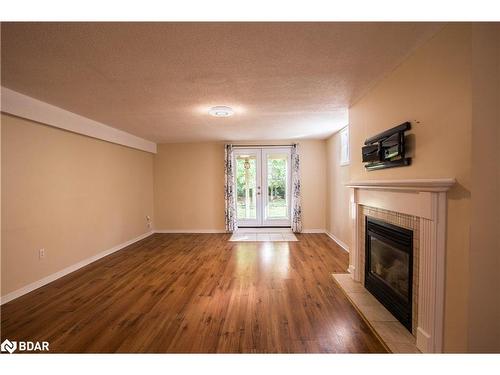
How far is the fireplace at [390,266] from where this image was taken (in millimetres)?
1896

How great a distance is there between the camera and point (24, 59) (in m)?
1.80

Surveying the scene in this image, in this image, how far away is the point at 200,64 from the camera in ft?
6.21

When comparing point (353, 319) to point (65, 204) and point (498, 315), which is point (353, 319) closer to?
point (498, 315)

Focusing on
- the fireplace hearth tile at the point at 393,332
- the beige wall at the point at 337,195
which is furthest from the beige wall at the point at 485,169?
the beige wall at the point at 337,195

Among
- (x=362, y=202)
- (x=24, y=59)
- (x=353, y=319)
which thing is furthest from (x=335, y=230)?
(x=24, y=59)

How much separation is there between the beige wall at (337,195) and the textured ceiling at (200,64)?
175 cm

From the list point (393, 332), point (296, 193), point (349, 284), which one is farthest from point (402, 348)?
point (296, 193)

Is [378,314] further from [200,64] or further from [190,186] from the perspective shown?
[190,186]

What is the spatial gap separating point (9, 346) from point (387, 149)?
3.53m

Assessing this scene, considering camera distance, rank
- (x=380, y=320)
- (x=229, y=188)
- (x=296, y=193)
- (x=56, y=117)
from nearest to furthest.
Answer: (x=380, y=320) < (x=56, y=117) < (x=296, y=193) < (x=229, y=188)

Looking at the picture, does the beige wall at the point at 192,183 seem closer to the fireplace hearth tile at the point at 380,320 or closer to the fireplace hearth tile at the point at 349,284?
the fireplace hearth tile at the point at 349,284

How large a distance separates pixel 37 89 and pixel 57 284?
2310mm

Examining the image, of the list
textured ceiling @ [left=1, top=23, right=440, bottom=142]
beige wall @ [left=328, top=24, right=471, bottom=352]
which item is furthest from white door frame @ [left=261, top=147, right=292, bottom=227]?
beige wall @ [left=328, top=24, right=471, bottom=352]

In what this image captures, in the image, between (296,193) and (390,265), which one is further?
(296,193)
